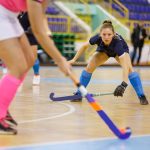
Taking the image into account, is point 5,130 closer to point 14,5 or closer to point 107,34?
point 14,5

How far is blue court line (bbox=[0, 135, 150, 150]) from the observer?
13.2 ft

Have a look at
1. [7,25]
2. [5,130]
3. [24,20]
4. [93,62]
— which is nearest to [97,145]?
[5,130]

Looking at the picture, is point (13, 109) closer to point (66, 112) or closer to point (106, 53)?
point (66, 112)

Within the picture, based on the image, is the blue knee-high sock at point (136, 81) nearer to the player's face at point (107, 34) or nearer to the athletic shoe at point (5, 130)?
the player's face at point (107, 34)

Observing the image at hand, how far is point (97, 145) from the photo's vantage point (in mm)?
4145

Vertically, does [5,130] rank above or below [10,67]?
below

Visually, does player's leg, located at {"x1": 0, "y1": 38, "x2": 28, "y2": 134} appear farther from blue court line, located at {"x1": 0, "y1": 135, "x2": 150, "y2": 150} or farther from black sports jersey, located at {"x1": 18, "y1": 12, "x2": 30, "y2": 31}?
black sports jersey, located at {"x1": 18, "y1": 12, "x2": 30, "y2": 31}

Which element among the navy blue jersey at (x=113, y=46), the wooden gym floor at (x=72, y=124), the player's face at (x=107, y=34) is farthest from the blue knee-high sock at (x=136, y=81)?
the player's face at (x=107, y=34)

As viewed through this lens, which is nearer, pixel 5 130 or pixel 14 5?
pixel 14 5

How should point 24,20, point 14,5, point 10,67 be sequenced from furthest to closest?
point 24,20 → point 10,67 → point 14,5

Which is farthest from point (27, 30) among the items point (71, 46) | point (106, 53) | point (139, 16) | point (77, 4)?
point (139, 16)

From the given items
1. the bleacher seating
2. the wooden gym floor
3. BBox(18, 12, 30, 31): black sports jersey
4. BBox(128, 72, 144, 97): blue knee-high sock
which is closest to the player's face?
BBox(128, 72, 144, 97): blue knee-high sock

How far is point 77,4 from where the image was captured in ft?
74.4

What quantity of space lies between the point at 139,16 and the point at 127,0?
0.95m
